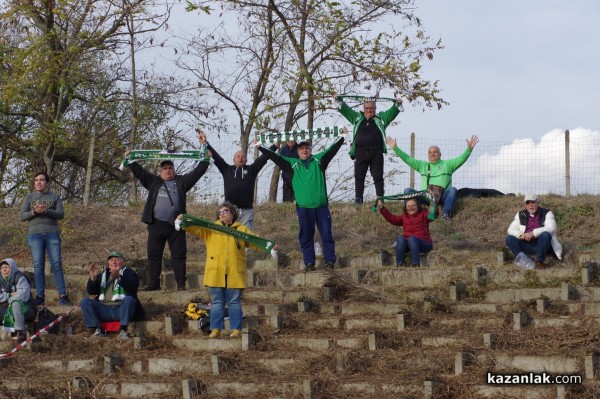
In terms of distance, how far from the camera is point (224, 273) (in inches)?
524

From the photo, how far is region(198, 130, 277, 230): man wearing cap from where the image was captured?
652 inches

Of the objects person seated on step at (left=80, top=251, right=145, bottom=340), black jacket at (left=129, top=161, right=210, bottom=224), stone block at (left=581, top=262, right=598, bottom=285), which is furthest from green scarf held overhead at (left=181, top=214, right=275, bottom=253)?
stone block at (left=581, top=262, right=598, bottom=285)

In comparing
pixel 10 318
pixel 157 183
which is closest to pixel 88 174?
pixel 157 183

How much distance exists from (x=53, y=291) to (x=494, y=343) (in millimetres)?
6682

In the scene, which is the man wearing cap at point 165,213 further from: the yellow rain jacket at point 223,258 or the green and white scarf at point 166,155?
the yellow rain jacket at point 223,258

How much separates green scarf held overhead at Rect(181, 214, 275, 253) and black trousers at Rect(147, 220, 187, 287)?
6.47 feet

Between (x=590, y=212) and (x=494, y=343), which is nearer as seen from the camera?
(x=494, y=343)

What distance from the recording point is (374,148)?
61.6 feet

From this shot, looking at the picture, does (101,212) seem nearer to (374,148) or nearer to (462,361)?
(374,148)

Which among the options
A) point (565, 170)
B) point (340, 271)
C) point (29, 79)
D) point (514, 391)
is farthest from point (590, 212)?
point (29, 79)

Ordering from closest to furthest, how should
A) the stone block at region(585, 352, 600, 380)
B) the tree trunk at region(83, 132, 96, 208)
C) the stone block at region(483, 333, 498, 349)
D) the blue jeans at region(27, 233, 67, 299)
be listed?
the stone block at region(585, 352, 600, 380), the stone block at region(483, 333, 498, 349), the blue jeans at region(27, 233, 67, 299), the tree trunk at region(83, 132, 96, 208)

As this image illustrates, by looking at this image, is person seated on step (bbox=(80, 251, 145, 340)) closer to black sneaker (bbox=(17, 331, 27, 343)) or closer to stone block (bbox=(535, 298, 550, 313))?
black sneaker (bbox=(17, 331, 27, 343))

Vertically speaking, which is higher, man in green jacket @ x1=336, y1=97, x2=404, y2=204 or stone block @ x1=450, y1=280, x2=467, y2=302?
man in green jacket @ x1=336, y1=97, x2=404, y2=204

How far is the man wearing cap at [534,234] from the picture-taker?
1505 cm
